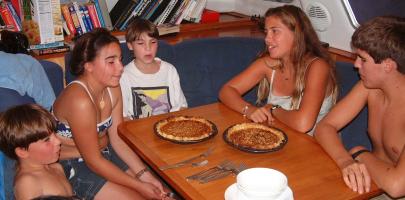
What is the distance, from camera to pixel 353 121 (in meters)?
2.41

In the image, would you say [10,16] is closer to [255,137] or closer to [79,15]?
[79,15]

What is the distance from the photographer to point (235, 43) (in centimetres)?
312

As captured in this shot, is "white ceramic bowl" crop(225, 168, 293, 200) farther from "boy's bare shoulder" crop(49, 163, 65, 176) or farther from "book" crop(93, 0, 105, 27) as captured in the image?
"book" crop(93, 0, 105, 27)

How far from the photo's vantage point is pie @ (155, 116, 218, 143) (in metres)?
1.82

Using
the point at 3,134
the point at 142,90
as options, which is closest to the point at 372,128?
the point at 142,90

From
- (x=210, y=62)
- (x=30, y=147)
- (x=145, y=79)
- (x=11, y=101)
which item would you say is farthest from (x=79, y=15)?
(x=30, y=147)

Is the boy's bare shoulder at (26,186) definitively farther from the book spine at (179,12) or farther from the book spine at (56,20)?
the book spine at (179,12)

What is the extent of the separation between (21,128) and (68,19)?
1.45 metres

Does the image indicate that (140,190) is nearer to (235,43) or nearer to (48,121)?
(48,121)

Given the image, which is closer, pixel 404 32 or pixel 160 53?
pixel 404 32

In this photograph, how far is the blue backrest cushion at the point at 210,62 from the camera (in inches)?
118

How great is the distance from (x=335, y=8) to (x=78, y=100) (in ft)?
5.86

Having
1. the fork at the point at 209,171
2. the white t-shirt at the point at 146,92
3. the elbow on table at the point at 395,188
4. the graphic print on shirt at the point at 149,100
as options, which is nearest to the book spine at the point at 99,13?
the white t-shirt at the point at 146,92

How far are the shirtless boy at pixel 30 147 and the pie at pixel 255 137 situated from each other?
0.70m
